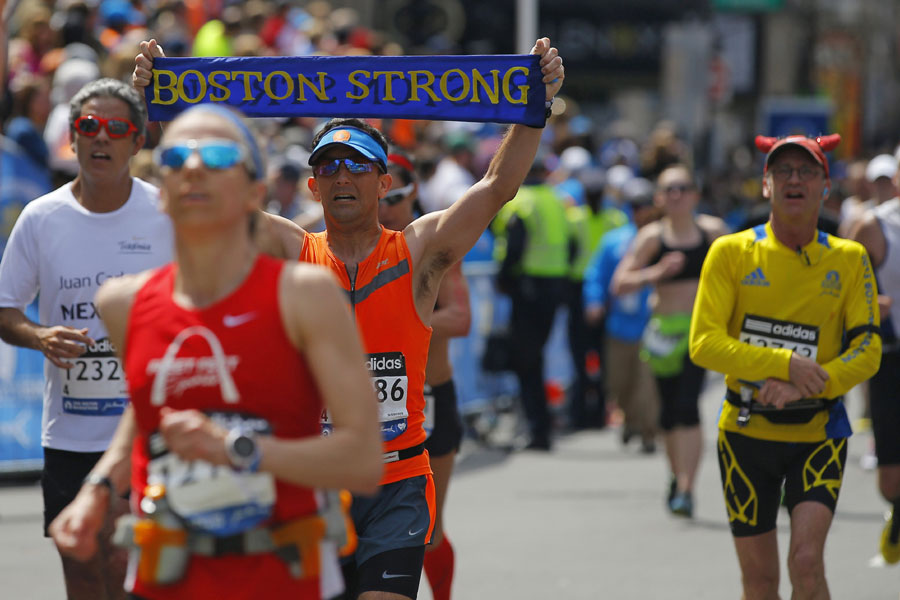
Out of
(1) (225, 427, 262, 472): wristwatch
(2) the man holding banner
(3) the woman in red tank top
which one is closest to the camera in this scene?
(1) (225, 427, 262, 472): wristwatch

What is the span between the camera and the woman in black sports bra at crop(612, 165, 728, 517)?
10.0 meters

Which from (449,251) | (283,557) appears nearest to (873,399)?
(449,251)

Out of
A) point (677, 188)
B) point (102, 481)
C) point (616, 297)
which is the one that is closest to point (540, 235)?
point (616, 297)

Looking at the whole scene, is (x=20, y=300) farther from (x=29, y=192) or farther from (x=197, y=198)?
(x=29, y=192)

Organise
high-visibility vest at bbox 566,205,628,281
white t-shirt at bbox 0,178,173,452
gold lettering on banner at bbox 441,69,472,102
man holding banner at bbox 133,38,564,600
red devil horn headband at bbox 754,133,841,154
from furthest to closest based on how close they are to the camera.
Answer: high-visibility vest at bbox 566,205,628,281 → red devil horn headband at bbox 754,133,841,154 → white t-shirt at bbox 0,178,173,452 → gold lettering on banner at bbox 441,69,472,102 → man holding banner at bbox 133,38,564,600

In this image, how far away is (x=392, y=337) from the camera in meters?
5.09

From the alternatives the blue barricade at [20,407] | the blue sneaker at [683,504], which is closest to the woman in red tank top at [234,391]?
the blue sneaker at [683,504]

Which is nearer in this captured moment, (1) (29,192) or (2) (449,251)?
(2) (449,251)

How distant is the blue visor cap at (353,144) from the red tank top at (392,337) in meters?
0.29

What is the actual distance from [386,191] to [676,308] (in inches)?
215

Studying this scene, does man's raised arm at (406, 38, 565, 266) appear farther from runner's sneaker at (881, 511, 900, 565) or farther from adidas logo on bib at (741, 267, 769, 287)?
runner's sneaker at (881, 511, 900, 565)

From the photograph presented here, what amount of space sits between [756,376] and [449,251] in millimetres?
1448

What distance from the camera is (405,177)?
6.78 m

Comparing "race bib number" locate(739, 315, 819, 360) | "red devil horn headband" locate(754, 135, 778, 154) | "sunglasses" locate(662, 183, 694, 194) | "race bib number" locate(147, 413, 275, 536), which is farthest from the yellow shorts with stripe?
"sunglasses" locate(662, 183, 694, 194)
